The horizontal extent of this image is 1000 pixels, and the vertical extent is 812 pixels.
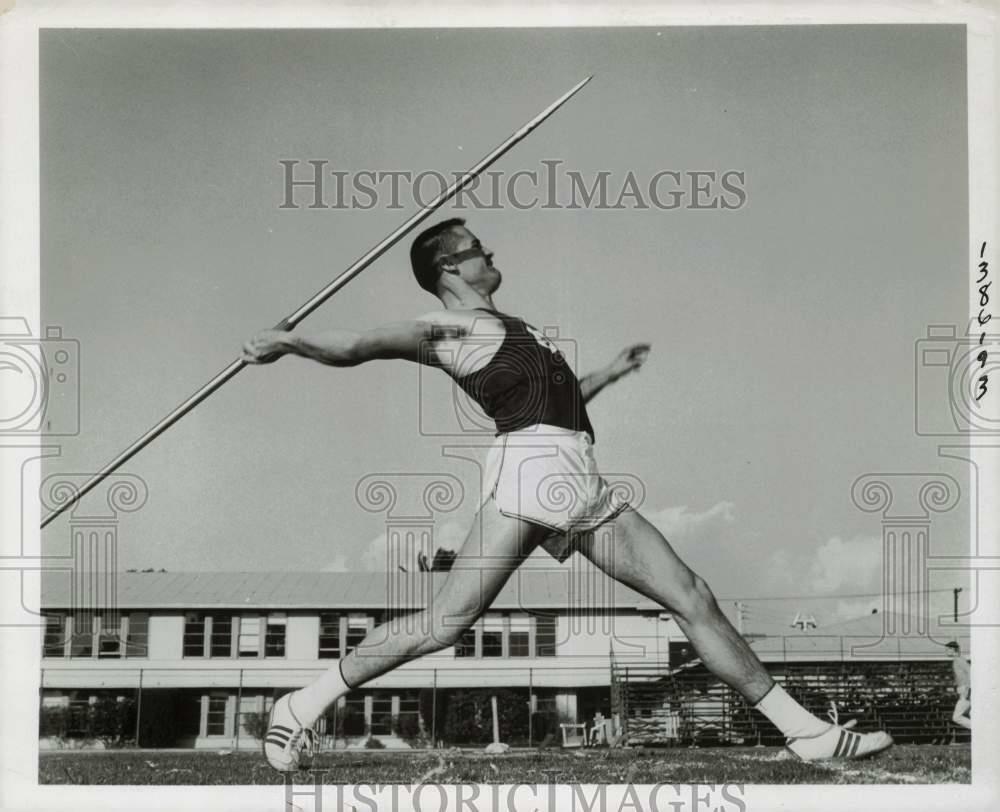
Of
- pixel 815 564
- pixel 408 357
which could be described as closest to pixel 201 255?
pixel 408 357

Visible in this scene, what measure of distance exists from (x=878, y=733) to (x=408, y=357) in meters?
2.91

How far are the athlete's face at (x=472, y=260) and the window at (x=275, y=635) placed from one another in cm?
188

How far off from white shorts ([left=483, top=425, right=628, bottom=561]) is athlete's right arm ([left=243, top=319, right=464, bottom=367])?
0.60 metres

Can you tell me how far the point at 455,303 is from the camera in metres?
5.86

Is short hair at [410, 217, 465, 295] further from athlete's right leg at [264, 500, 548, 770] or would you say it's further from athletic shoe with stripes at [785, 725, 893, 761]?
athletic shoe with stripes at [785, 725, 893, 761]

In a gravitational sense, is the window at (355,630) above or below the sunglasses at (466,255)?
below

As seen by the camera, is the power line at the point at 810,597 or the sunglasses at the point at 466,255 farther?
the sunglasses at the point at 466,255

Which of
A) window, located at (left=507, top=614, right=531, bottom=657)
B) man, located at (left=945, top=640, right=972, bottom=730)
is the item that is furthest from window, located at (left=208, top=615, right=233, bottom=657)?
man, located at (left=945, top=640, right=972, bottom=730)

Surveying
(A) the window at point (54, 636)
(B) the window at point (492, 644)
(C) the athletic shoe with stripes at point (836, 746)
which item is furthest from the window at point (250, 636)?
(C) the athletic shoe with stripes at point (836, 746)

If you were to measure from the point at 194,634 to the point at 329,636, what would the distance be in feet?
2.19

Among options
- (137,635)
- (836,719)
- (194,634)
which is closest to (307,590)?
(194,634)

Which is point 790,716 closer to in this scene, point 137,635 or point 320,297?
point 320,297

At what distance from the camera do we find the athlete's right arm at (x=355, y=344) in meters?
5.83

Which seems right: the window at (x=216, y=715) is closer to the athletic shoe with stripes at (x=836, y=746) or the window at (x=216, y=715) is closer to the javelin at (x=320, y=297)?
the javelin at (x=320, y=297)
